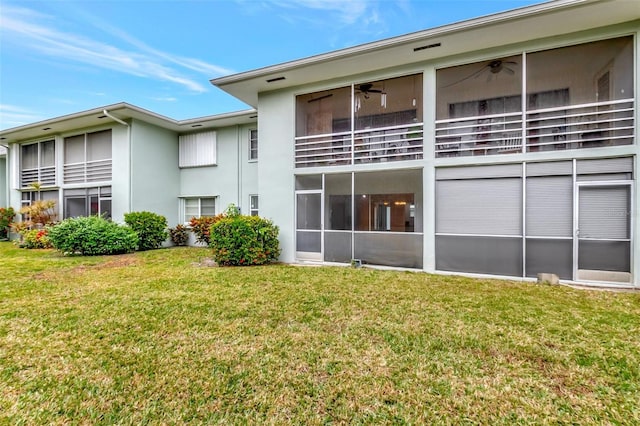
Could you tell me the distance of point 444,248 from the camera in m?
7.74

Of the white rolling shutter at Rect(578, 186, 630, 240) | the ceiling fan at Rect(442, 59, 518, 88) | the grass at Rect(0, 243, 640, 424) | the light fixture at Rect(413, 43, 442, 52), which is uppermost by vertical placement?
the light fixture at Rect(413, 43, 442, 52)

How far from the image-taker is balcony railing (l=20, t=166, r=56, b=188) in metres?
14.5

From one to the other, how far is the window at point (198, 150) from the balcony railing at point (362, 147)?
573 centimetres

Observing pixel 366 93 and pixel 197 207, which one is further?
pixel 197 207

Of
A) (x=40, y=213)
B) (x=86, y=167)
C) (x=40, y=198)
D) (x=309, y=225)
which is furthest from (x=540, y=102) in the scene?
(x=40, y=198)

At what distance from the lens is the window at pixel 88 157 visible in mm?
13039

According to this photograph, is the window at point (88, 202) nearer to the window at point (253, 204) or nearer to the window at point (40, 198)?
the window at point (40, 198)

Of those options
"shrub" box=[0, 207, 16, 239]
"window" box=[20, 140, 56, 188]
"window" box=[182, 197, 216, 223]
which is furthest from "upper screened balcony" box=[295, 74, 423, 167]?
"shrub" box=[0, 207, 16, 239]

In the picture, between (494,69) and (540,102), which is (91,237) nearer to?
(494,69)

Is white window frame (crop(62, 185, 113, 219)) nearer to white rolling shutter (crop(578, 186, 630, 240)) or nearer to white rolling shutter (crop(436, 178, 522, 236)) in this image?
white rolling shutter (crop(436, 178, 522, 236))

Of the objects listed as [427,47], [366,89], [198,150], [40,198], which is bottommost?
[40,198]

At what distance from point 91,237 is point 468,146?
1266 cm

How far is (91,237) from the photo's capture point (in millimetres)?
10789

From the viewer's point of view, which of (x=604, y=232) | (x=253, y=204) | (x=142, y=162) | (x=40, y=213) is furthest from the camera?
(x=40, y=213)
